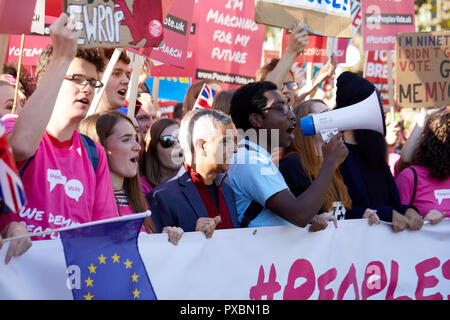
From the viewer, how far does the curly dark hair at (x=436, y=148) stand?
477 centimetres

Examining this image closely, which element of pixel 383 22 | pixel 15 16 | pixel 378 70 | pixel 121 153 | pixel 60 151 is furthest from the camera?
pixel 378 70

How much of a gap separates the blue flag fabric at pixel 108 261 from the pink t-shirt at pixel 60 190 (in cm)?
18

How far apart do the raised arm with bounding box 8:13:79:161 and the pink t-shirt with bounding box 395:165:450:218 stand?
9.57ft

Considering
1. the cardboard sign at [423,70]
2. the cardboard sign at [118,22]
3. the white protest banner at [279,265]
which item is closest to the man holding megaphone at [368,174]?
the white protest banner at [279,265]

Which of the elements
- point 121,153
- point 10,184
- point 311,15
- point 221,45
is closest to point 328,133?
point 121,153

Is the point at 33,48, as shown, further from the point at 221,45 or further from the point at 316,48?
the point at 316,48

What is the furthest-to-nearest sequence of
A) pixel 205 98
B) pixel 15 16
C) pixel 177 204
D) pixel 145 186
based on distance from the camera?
pixel 205 98 → pixel 145 186 → pixel 177 204 → pixel 15 16

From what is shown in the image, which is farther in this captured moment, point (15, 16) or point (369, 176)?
point (369, 176)

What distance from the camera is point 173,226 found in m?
3.53

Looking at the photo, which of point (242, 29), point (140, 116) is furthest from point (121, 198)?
point (242, 29)

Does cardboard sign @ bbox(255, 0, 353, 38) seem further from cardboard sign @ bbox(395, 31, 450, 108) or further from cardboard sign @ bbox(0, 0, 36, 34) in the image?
cardboard sign @ bbox(0, 0, 36, 34)

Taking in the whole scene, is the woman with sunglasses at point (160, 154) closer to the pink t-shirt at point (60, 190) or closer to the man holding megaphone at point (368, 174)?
the man holding megaphone at point (368, 174)

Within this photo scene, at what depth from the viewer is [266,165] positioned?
3693mm

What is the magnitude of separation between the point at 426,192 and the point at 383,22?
3.35 meters
